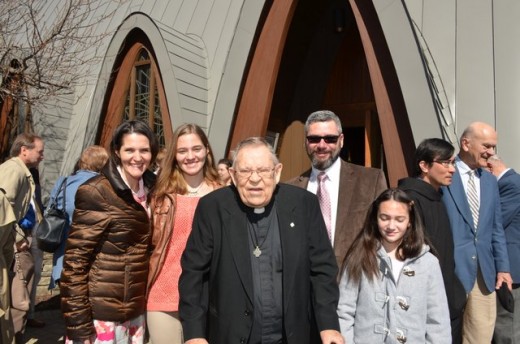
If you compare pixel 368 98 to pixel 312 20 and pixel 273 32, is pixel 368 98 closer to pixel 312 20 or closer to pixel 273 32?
pixel 312 20

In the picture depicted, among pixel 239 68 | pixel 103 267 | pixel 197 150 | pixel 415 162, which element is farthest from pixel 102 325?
pixel 239 68

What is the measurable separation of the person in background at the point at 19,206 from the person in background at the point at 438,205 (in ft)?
9.80

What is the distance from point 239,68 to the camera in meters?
6.45

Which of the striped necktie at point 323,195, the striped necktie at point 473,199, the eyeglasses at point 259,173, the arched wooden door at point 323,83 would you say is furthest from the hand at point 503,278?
the eyeglasses at point 259,173

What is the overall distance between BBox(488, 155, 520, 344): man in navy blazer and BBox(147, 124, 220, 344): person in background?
8.67 feet

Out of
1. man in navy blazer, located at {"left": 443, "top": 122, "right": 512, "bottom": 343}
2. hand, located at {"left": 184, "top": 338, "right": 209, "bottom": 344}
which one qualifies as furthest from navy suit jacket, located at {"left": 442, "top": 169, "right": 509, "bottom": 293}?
hand, located at {"left": 184, "top": 338, "right": 209, "bottom": 344}

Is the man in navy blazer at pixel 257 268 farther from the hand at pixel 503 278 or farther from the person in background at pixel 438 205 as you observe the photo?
the hand at pixel 503 278

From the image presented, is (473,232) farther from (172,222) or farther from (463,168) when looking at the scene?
(172,222)

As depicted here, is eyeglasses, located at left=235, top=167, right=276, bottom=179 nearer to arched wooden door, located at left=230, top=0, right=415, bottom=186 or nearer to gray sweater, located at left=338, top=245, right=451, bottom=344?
gray sweater, located at left=338, top=245, right=451, bottom=344

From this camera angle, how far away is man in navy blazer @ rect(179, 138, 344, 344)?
84.6 inches

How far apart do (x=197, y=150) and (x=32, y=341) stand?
383cm

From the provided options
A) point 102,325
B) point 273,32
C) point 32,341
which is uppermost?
point 273,32

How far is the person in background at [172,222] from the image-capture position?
106 inches

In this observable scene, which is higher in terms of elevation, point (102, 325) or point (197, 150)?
point (197, 150)
